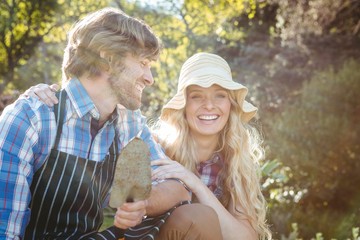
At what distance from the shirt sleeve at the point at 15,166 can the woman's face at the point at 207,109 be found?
1268mm

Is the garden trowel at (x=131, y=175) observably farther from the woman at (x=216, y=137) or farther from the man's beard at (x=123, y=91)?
the woman at (x=216, y=137)

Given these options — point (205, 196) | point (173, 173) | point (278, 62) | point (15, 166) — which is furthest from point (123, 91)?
point (278, 62)

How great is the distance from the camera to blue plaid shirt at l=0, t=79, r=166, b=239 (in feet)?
7.38

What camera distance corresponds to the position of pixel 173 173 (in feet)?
9.32

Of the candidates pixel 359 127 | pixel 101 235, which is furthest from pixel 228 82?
pixel 359 127

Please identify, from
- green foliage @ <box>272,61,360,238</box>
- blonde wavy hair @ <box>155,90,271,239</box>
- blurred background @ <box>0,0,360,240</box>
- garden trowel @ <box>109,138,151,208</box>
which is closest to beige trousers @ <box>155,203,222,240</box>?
garden trowel @ <box>109,138,151,208</box>

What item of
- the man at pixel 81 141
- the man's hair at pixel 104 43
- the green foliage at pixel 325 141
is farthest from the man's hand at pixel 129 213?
the green foliage at pixel 325 141

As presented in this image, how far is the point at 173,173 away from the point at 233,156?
70 centimetres

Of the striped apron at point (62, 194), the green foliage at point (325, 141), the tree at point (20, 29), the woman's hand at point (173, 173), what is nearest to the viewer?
the striped apron at point (62, 194)

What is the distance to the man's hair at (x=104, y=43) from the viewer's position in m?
2.64

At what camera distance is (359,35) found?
11047 millimetres

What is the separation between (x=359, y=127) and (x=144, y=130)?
26.4 ft

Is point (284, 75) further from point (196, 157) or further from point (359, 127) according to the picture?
point (196, 157)

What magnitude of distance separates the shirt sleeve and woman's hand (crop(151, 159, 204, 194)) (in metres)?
0.66
